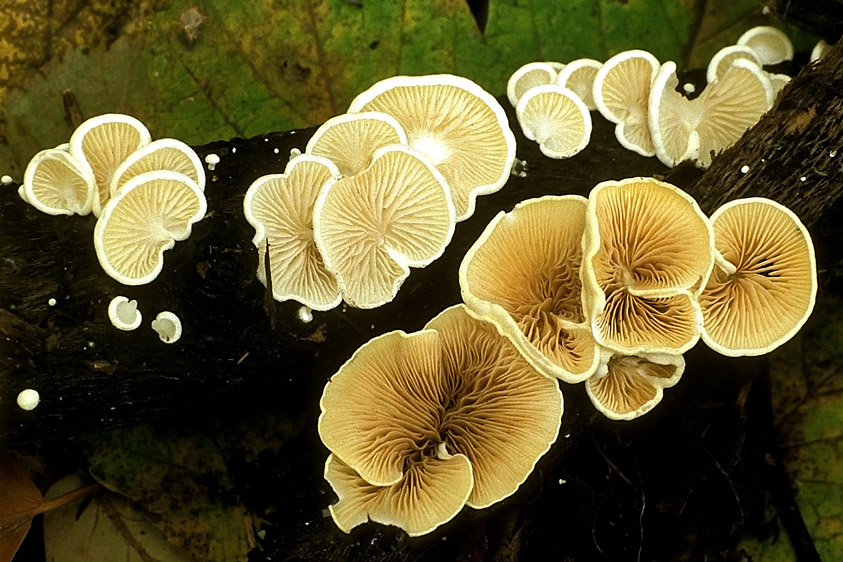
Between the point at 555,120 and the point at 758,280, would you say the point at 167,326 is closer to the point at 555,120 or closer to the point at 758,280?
the point at 555,120

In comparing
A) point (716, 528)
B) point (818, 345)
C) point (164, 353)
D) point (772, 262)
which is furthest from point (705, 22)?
point (164, 353)

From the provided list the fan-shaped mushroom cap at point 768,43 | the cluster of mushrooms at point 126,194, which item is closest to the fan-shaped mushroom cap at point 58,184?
the cluster of mushrooms at point 126,194

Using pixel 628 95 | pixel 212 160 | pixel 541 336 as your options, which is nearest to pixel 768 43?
pixel 628 95

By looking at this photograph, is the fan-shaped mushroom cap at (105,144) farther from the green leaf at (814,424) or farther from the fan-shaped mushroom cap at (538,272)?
the green leaf at (814,424)

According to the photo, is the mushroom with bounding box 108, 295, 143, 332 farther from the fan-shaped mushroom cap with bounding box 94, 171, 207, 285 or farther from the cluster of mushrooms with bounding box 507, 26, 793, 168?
the cluster of mushrooms with bounding box 507, 26, 793, 168

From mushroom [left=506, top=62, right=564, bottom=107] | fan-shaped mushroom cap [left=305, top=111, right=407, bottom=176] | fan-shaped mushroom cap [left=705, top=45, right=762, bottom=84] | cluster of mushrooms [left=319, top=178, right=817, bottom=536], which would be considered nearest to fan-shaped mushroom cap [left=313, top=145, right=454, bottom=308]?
fan-shaped mushroom cap [left=305, top=111, right=407, bottom=176]

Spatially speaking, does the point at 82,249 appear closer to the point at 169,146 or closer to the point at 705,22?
the point at 169,146
